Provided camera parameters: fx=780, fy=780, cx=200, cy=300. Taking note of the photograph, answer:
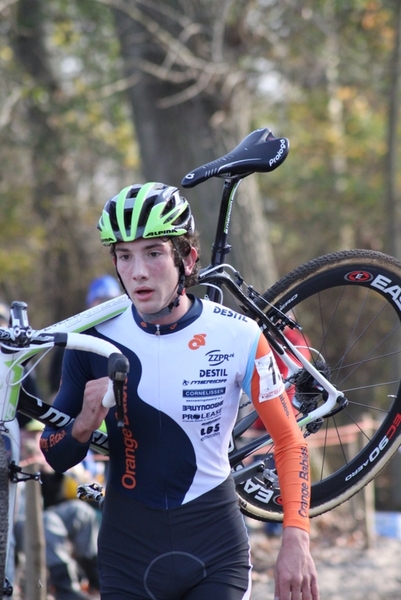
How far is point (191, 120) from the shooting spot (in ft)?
25.0

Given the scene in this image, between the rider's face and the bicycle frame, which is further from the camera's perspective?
the bicycle frame

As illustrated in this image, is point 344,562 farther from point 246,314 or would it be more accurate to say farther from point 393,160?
point 393,160

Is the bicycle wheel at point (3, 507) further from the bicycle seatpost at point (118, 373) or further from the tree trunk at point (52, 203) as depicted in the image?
the tree trunk at point (52, 203)

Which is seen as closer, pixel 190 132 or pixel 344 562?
pixel 344 562

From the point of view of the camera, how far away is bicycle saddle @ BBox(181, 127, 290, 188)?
3240 mm

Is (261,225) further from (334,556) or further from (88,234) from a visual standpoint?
(88,234)

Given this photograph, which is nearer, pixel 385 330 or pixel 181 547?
pixel 181 547

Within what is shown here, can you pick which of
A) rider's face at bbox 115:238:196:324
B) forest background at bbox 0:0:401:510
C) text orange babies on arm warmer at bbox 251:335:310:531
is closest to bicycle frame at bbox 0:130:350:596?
rider's face at bbox 115:238:196:324

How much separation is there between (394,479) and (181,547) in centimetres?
794

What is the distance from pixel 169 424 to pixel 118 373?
0.42 m

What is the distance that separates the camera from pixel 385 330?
13.8m

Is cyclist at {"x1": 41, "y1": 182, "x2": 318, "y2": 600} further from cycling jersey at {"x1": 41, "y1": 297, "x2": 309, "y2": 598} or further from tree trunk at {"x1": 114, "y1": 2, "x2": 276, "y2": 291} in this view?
tree trunk at {"x1": 114, "y1": 2, "x2": 276, "y2": 291}

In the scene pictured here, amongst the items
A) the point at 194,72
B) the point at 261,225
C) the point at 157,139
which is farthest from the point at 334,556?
the point at 194,72

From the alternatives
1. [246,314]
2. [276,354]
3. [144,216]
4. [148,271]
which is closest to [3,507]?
[148,271]
